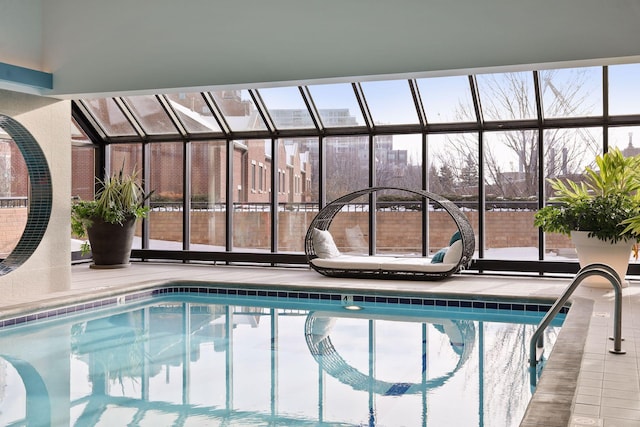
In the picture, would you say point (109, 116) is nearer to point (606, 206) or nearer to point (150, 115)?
point (150, 115)

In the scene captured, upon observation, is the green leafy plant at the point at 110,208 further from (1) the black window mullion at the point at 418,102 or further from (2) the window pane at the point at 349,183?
(1) the black window mullion at the point at 418,102

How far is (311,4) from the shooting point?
276 inches

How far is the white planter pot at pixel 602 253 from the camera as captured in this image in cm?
814

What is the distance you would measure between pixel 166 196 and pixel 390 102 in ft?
15.1

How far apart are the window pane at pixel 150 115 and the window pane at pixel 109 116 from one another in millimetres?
306

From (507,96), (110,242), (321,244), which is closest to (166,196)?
(110,242)

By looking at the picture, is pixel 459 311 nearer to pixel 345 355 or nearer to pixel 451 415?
pixel 345 355

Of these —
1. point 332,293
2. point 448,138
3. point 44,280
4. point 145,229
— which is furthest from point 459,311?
point 145,229

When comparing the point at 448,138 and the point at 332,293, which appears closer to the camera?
the point at 332,293

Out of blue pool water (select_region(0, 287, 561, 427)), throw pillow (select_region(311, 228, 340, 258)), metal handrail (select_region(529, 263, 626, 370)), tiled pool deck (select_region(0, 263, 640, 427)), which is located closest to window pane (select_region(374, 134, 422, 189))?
throw pillow (select_region(311, 228, 340, 258))

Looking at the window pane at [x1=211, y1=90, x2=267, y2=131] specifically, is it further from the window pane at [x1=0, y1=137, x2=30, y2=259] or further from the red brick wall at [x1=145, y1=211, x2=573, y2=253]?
the window pane at [x1=0, y1=137, x2=30, y2=259]

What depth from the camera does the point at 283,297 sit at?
8.72 m

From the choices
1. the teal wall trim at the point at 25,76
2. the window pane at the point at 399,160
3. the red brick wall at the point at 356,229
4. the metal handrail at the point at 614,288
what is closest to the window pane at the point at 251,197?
the red brick wall at the point at 356,229

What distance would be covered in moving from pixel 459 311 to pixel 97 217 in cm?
619
